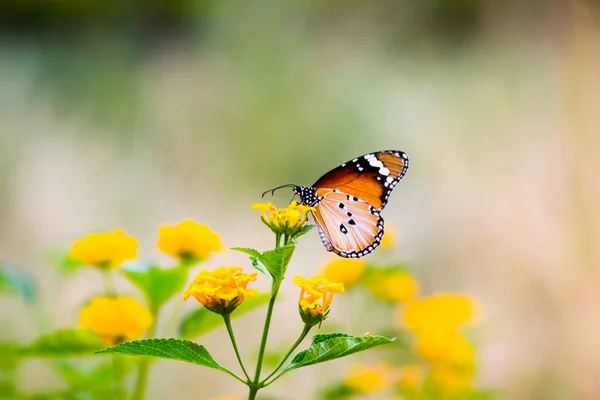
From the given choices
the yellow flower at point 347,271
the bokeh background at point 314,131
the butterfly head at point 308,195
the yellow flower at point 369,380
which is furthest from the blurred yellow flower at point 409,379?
the bokeh background at point 314,131

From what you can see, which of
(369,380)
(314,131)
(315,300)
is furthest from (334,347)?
(314,131)

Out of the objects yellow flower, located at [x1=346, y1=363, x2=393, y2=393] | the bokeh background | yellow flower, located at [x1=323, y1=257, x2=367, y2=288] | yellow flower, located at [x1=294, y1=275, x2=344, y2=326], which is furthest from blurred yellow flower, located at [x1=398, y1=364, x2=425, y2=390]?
the bokeh background

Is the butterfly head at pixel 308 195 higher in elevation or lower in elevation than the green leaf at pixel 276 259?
higher

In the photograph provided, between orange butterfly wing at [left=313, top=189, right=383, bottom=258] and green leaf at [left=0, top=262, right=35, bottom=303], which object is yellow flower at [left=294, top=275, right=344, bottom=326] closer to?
orange butterfly wing at [left=313, top=189, right=383, bottom=258]

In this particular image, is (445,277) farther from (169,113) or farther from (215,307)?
(215,307)

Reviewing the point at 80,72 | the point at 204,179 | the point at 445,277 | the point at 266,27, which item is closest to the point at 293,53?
the point at 266,27

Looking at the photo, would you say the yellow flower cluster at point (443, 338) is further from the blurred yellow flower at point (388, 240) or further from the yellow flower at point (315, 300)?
the yellow flower at point (315, 300)

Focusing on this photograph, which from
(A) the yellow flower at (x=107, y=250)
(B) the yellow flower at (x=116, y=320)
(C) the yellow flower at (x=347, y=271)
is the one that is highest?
(A) the yellow flower at (x=107, y=250)
